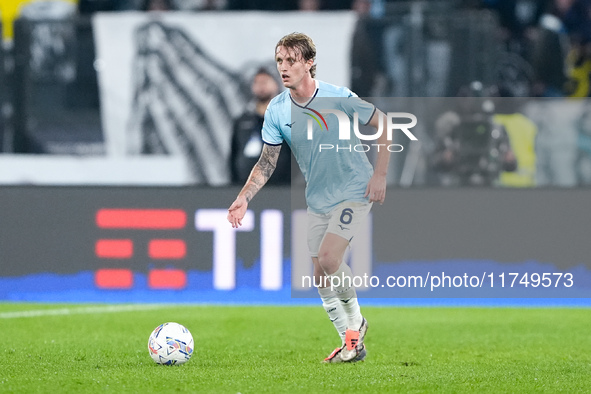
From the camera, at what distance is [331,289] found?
7242 mm

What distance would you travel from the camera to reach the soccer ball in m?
6.93

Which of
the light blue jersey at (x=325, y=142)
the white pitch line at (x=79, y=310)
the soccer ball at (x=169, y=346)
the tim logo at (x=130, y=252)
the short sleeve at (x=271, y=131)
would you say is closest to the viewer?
the soccer ball at (x=169, y=346)

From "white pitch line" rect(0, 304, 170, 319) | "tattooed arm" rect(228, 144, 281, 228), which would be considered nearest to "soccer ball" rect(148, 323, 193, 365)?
"tattooed arm" rect(228, 144, 281, 228)

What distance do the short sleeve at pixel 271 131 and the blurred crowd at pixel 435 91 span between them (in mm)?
5042

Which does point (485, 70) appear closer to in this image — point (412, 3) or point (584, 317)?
point (412, 3)

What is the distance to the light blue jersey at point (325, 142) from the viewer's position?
277 inches

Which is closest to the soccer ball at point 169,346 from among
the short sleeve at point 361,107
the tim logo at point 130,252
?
the short sleeve at point 361,107

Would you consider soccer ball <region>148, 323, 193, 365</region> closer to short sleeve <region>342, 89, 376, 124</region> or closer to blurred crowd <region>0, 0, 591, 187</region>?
short sleeve <region>342, 89, 376, 124</region>

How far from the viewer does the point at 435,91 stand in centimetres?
1269

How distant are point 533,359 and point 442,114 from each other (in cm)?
524

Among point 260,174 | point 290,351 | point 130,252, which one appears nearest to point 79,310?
point 130,252

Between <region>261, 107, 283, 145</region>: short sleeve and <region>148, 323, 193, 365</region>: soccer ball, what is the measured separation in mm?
1460

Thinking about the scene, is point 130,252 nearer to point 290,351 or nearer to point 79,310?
point 79,310

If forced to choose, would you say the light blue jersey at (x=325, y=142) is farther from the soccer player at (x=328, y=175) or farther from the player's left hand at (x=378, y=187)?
the player's left hand at (x=378, y=187)
